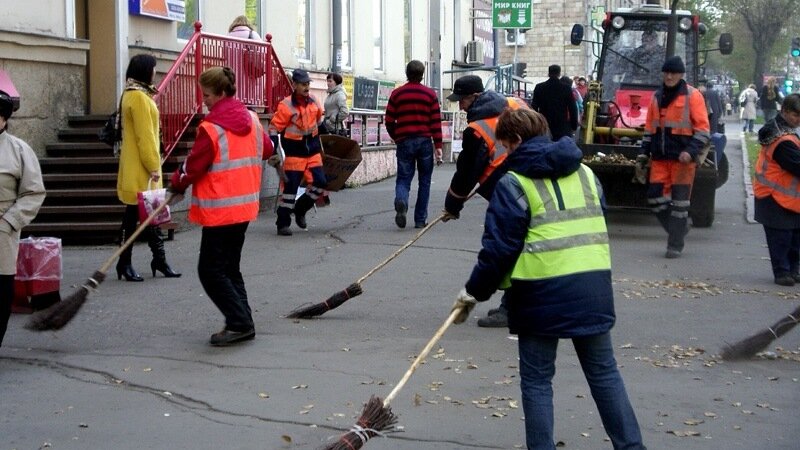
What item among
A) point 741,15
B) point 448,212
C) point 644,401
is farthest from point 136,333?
point 741,15

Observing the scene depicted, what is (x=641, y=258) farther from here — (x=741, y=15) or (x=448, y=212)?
(x=741, y=15)

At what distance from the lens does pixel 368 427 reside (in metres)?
5.33

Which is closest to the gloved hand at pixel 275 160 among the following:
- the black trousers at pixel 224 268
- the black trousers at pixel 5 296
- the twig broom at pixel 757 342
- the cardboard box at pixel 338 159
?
the black trousers at pixel 224 268

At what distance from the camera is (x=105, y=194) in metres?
13.5

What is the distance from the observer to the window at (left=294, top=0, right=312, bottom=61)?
21422 millimetres

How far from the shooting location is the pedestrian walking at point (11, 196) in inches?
290

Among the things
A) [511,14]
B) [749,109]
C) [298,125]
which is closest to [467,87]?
[298,125]

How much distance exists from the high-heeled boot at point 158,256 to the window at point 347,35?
13336 mm

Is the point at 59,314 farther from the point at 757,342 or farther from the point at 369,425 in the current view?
the point at 757,342

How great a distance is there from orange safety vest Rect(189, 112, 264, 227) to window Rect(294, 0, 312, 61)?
43.8ft

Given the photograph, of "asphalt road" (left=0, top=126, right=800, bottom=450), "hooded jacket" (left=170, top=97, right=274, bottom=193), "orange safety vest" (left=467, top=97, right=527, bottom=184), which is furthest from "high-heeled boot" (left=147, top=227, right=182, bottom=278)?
"orange safety vest" (left=467, top=97, right=527, bottom=184)

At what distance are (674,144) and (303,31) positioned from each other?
10.6 metres

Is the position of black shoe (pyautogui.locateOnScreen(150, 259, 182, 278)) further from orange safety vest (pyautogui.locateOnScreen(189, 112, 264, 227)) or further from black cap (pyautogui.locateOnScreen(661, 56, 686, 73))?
black cap (pyautogui.locateOnScreen(661, 56, 686, 73))

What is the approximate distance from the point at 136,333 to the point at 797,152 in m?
5.83
